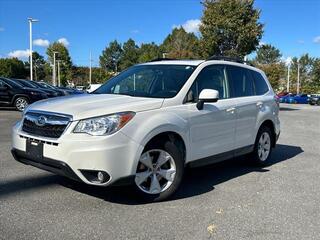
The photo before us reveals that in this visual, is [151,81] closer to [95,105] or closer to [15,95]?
[95,105]

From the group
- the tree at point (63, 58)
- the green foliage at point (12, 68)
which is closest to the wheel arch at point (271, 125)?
the tree at point (63, 58)

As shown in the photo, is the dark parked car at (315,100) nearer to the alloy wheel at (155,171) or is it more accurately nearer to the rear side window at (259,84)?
the rear side window at (259,84)

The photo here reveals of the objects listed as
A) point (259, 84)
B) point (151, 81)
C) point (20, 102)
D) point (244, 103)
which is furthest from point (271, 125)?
point (20, 102)

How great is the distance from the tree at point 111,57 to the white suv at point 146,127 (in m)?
104

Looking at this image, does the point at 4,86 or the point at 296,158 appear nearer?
the point at 296,158

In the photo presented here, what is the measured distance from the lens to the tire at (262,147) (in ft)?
24.1

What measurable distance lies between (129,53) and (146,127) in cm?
10121

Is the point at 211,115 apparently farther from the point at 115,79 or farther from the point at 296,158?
the point at 296,158

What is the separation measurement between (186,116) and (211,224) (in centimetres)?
152

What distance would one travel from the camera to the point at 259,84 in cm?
756

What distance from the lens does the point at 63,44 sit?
80625 mm

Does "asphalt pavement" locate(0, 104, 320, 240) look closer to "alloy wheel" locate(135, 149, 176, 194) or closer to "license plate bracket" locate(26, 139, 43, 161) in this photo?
"alloy wheel" locate(135, 149, 176, 194)

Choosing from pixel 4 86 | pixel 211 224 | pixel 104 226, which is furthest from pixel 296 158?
pixel 4 86

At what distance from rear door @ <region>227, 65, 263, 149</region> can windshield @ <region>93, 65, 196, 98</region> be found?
A: 3.53 feet
